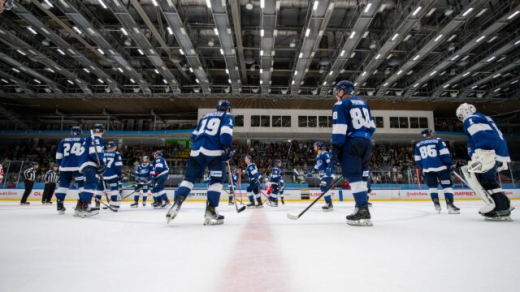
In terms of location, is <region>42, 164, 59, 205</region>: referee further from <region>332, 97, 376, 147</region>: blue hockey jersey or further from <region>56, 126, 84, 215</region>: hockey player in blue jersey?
<region>332, 97, 376, 147</region>: blue hockey jersey

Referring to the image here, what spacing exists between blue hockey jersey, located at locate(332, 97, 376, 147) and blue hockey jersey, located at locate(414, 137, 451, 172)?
2.77 meters

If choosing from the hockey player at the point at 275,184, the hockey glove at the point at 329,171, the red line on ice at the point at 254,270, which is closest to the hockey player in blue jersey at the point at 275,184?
the hockey player at the point at 275,184

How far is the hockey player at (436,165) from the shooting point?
17.6 ft

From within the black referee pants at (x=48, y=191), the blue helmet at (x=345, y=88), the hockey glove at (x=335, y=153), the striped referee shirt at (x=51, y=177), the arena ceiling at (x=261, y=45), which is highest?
the arena ceiling at (x=261, y=45)

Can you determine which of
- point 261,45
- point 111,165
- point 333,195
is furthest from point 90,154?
point 333,195

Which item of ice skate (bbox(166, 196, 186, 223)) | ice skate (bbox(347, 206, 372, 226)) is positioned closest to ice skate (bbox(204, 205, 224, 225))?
ice skate (bbox(166, 196, 186, 223))

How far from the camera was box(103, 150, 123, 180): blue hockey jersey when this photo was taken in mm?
6814

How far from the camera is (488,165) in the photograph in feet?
12.2

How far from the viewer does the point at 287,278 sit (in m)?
1.21

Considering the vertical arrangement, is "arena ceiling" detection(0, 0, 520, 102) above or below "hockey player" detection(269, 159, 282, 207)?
above

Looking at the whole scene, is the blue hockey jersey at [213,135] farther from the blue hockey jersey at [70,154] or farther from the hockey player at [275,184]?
the hockey player at [275,184]

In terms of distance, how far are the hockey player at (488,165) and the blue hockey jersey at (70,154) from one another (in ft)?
22.5

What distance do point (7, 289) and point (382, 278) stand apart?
1561 mm

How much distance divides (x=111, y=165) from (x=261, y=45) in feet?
34.1
